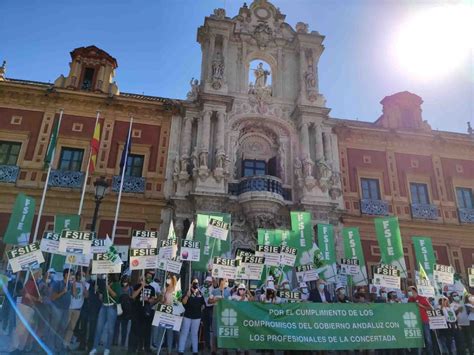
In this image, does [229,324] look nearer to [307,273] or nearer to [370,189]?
[307,273]

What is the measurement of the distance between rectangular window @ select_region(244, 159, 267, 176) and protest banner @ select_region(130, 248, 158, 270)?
9.87 metres

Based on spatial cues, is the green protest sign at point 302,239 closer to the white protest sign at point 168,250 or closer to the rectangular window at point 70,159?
the white protest sign at point 168,250

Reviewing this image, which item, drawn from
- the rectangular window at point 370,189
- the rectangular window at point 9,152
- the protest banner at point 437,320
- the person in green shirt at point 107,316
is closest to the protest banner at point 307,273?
the protest banner at point 437,320

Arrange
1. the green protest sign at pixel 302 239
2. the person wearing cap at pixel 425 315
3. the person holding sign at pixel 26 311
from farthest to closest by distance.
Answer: the green protest sign at pixel 302 239 < the person wearing cap at pixel 425 315 < the person holding sign at pixel 26 311

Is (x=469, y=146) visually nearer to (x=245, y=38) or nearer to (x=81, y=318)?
(x=245, y=38)

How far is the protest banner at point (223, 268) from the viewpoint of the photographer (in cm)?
985

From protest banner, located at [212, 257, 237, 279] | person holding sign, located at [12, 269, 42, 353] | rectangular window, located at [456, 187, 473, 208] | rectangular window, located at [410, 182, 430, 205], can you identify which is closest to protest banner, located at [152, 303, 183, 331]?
protest banner, located at [212, 257, 237, 279]

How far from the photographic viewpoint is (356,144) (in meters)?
20.8

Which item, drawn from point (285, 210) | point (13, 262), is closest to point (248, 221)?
point (285, 210)

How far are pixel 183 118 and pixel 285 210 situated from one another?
6.73m

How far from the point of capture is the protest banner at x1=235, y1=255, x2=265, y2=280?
32.7 feet

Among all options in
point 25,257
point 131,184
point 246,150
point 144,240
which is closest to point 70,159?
point 131,184

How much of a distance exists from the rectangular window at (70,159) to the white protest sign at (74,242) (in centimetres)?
893

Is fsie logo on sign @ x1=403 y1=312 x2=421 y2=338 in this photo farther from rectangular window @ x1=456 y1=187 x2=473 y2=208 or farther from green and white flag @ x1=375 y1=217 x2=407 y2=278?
rectangular window @ x1=456 y1=187 x2=473 y2=208
